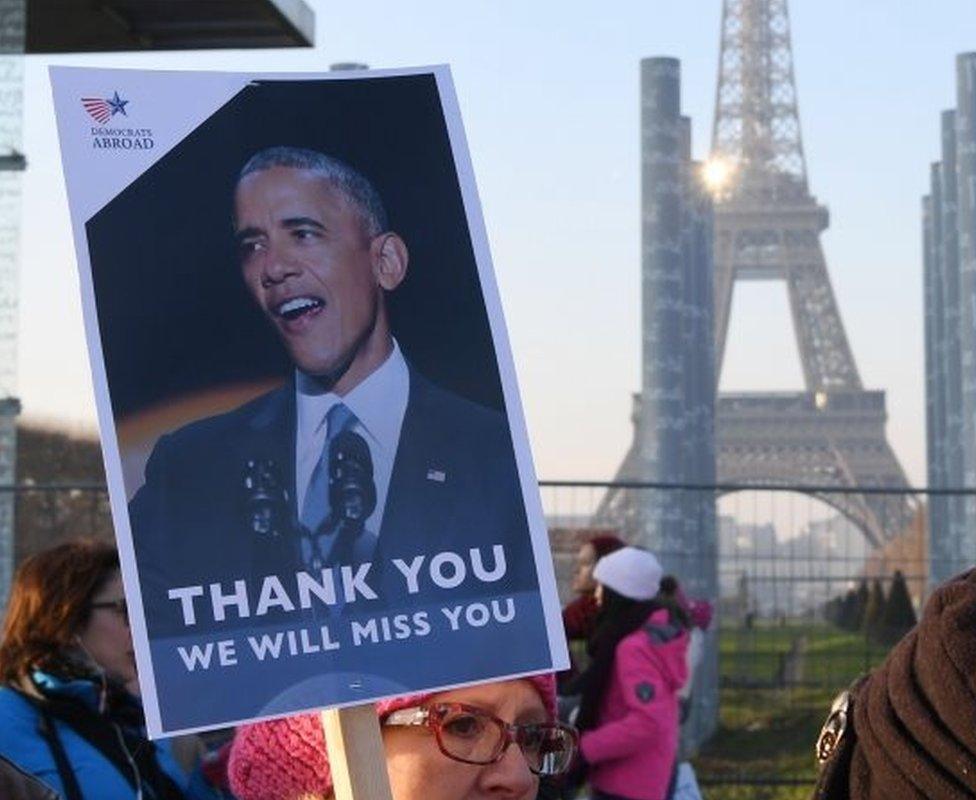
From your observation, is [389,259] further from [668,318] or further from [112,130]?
[668,318]

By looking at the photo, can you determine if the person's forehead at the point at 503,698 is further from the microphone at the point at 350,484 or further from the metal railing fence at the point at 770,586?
the metal railing fence at the point at 770,586

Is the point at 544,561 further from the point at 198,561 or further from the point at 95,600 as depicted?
the point at 95,600

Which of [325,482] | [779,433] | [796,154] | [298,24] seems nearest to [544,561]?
[325,482]

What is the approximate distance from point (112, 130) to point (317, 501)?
1.46 feet

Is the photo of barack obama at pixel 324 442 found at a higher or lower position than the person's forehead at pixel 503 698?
higher

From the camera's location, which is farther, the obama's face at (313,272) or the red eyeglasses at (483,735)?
the red eyeglasses at (483,735)

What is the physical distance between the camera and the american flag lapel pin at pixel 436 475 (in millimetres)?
2516

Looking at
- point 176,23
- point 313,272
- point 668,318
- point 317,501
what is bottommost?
point 317,501

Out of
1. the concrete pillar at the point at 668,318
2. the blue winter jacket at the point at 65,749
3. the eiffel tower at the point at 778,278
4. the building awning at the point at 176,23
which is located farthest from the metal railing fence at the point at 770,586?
the eiffel tower at the point at 778,278

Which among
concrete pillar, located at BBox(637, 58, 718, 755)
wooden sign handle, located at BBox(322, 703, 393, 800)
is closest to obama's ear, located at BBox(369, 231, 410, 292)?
wooden sign handle, located at BBox(322, 703, 393, 800)

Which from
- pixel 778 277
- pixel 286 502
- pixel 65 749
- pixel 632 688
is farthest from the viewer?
pixel 778 277

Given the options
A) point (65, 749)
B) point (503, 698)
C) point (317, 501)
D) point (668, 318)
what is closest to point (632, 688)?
point (65, 749)

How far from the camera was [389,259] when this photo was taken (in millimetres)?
2586

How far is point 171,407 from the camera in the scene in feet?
7.92
